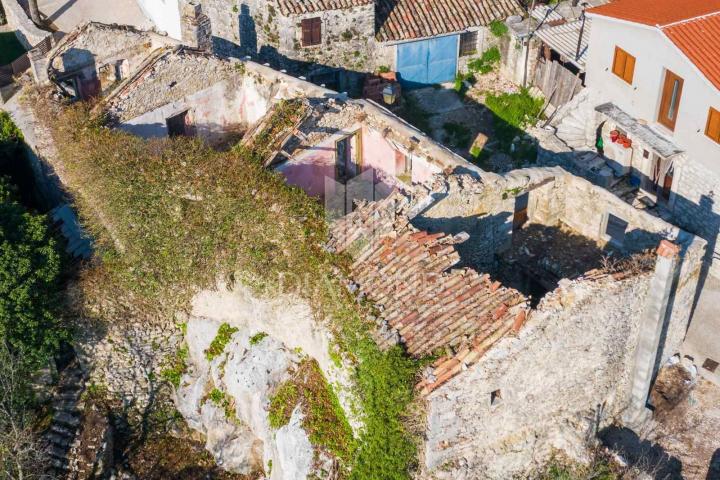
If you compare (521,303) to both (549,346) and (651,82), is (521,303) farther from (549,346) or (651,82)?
(651,82)

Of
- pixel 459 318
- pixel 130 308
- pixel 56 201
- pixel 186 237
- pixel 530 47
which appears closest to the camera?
pixel 459 318

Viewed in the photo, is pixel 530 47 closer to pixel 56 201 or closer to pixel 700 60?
pixel 700 60

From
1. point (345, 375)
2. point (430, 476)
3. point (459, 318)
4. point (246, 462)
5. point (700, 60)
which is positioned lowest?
point (246, 462)

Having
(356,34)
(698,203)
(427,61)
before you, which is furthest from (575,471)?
(356,34)

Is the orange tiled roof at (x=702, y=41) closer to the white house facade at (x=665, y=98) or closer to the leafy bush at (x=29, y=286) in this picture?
the white house facade at (x=665, y=98)

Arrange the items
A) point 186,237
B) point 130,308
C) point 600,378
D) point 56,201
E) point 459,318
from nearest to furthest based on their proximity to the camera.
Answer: point 459,318
point 600,378
point 186,237
point 130,308
point 56,201

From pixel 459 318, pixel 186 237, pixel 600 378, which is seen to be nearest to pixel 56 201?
pixel 186 237

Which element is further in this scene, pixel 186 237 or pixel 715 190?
pixel 715 190
